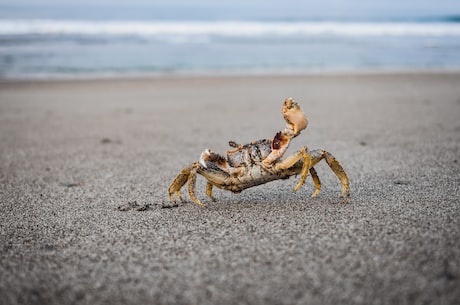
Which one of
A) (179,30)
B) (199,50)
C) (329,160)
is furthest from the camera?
(179,30)

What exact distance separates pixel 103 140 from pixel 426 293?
490 centimetres

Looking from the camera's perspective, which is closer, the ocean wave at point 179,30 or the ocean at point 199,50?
the ocean at point 199,50

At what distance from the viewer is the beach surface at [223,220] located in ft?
7.20

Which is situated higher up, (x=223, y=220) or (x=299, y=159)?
(x=299, y=159)

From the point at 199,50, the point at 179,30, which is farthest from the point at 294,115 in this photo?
the point at 179,30

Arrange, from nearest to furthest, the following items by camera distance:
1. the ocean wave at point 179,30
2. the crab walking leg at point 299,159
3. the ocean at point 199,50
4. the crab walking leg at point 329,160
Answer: the crab walking leg at point 299,159, the crab walking leg at point 329,160, the ocean at point 199,50, the ocean wave at point 179,30

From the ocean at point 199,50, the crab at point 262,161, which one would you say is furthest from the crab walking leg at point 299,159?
the ocean at point 199,50

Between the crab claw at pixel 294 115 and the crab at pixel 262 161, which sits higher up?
the crab claw at pixel 294 115

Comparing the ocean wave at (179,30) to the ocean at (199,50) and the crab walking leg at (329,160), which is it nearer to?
the ocean at (199,50)

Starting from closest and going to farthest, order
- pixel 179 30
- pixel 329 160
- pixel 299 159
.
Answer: pixel 299 159 → pixel 329 160 → pixel 179 30

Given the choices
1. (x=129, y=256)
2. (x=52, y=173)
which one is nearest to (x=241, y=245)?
(x=129, y=256)

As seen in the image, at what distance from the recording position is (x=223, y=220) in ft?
10.2

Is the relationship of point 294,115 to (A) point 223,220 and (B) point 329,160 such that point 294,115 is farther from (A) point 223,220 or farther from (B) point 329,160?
(A) point 223,220

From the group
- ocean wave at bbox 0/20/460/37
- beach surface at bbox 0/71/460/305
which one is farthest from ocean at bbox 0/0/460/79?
beach surface at bbox 0/71/460/305
